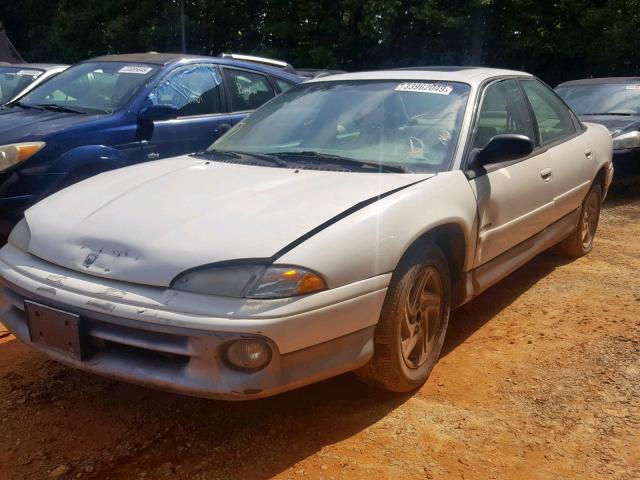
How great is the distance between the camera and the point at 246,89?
21.1ft

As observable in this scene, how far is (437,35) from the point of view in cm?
2134

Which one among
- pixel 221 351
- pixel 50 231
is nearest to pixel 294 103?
pixel 50 231

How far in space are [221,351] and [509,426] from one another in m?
1.31

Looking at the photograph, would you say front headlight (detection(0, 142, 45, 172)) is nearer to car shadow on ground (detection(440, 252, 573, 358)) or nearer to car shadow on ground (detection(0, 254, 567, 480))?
car shadow on ground (detection(0, 254, 567, 480))

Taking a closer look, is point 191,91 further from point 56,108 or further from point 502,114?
point 502,114

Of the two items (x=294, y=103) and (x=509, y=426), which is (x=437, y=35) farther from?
(x=509, y=426)

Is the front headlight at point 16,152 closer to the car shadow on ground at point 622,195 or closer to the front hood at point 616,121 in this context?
the car shadow on ground at point 622,195

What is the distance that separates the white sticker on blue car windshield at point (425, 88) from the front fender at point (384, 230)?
70 cm

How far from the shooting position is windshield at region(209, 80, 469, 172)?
3502 millimetres

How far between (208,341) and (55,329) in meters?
0.71

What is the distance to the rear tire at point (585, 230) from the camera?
5.27 metres

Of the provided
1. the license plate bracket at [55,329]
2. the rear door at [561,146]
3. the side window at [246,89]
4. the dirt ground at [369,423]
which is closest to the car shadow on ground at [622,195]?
the rear door at [561,146]

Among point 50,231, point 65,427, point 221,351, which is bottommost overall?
point 65,427

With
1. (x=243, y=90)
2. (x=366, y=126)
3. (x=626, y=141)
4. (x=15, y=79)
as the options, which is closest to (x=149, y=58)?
(x=243, y=90)
